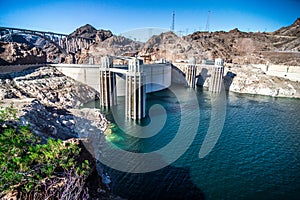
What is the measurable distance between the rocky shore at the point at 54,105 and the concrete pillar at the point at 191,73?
1192 inches

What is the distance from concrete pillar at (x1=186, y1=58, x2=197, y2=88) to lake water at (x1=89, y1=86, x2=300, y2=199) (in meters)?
24.4

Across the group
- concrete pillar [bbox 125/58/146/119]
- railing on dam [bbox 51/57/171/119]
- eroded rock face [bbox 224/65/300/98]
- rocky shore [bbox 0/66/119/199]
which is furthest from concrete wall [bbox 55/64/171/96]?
eroded rock face [bbox 224/65/300/98]

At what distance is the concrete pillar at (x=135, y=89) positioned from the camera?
2803 centimetres

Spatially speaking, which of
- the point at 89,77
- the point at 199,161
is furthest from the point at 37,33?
the point at 199,161

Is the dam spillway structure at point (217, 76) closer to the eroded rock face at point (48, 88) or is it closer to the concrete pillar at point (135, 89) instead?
the concrete pillar at point (135, 89)

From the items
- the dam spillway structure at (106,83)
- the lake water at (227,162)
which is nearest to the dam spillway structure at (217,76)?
the lake water at (227,162)

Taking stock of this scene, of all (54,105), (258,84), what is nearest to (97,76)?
(54,105)

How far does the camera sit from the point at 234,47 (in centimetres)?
8556

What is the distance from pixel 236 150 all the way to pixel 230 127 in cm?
694

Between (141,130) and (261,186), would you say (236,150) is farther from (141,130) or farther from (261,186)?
(141,130)

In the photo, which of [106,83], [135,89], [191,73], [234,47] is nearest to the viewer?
[135,89]

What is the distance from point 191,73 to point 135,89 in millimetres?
32992

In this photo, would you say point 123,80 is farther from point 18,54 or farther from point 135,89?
point 18,54

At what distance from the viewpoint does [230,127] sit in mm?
26953
